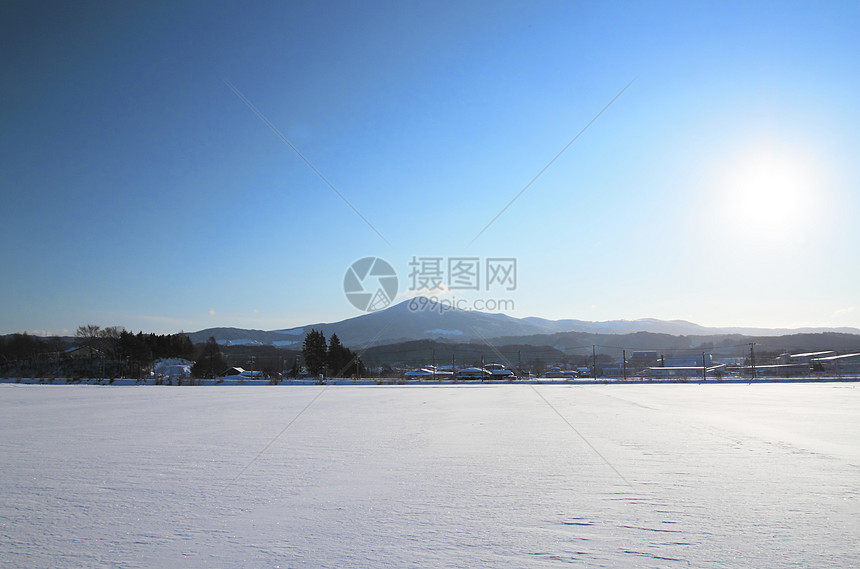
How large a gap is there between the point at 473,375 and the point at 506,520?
2463cm

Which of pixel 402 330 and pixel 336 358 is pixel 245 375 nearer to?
pixel 336 358

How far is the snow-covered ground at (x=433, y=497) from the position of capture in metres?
2.10

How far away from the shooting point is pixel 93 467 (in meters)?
3.67

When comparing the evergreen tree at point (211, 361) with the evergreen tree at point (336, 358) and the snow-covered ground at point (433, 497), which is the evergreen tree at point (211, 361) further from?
the snow-covered ground at point (433, 497)

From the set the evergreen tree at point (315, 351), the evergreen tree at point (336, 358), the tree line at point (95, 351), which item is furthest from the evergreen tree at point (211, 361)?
the evergreen tree at point (336, 358)

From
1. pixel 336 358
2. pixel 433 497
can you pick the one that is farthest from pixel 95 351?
pixel 433 497

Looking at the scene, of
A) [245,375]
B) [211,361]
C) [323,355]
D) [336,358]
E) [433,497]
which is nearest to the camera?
[433,497]

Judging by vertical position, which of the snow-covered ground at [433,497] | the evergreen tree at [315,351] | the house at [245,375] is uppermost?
the evergreen tree at [315,351]

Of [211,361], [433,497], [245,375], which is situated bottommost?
[245,375]

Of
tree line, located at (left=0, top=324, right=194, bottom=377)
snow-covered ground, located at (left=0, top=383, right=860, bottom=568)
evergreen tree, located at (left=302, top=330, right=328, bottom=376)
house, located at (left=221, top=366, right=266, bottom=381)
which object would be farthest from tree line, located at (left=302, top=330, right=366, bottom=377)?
snow-covered ground, located at (left=0, top=383, right=860, bottom=568)

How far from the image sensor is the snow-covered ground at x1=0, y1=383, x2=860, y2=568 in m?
2.10

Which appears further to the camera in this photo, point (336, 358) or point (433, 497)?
point (336, 358)

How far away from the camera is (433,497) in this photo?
114 inches

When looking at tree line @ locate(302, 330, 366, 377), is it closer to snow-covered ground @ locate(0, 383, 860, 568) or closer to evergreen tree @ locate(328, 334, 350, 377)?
evergreen tree @ locate(328, 334, 350, 377)
